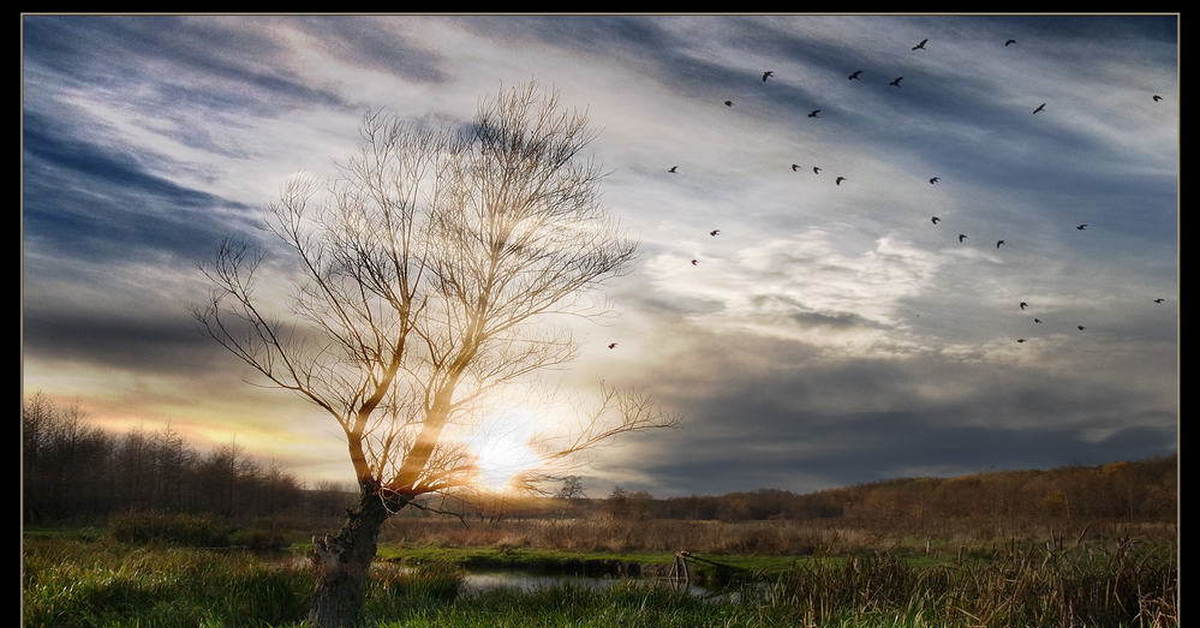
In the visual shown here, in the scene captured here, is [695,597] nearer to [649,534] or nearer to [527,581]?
[527,581]

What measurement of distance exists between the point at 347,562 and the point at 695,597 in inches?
175

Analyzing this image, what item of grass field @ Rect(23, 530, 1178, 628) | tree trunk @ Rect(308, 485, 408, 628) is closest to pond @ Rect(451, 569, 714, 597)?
grass field @ Rect(23, 530, 1178, 628)

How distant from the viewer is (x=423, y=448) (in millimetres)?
10070

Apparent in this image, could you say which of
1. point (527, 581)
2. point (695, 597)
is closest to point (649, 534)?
point (527, 581)

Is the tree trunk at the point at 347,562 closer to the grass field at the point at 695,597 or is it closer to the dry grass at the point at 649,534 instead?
the grass field at the point at 695,597

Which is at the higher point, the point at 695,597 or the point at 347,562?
the point at 347,562


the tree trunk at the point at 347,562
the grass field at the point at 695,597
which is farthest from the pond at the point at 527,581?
the tree trunk at the point at 347,562

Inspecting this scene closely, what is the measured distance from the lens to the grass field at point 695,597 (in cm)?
862

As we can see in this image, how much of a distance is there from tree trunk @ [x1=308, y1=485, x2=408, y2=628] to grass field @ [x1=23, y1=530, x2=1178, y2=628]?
1.42 ft

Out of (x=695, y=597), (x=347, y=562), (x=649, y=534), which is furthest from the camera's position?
(x=649, y=534)

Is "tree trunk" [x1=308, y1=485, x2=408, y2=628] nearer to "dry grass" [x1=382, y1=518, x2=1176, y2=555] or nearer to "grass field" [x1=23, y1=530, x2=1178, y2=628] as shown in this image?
"grass field" [x1=23, y1=530, x2=1178, y2=628]

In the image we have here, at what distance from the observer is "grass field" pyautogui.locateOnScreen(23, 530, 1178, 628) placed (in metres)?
8.62

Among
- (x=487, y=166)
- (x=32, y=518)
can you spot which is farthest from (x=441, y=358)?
(x=32, y=518)

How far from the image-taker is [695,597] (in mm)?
10398
